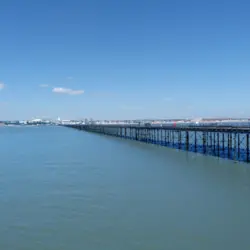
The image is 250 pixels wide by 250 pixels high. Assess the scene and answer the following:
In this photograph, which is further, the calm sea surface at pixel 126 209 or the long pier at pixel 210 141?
the long pier at pixel 210 141

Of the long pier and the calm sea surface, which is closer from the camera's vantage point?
the calm sea surface

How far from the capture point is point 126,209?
14.8 metres

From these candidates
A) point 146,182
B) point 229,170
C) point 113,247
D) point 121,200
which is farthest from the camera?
point 229,170

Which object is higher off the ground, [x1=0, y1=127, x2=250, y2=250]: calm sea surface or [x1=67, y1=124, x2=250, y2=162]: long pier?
[x1=67, y1=124, x2=250, y2=162]: long pier

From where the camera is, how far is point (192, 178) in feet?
72.5

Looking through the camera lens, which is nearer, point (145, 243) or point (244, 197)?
point (145, 243)

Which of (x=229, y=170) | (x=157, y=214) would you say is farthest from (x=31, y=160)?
(x=157, y=214)

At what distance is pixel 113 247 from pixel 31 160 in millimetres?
24788

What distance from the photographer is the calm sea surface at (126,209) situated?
1117cm

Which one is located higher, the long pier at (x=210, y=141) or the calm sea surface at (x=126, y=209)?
the long pier at (x=210, y=141)

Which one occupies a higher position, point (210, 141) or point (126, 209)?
point (210, 141)

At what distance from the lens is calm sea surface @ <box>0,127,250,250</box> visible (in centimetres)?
1117

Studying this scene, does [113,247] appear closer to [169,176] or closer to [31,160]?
[169,176]

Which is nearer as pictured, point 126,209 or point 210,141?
point 126,209
